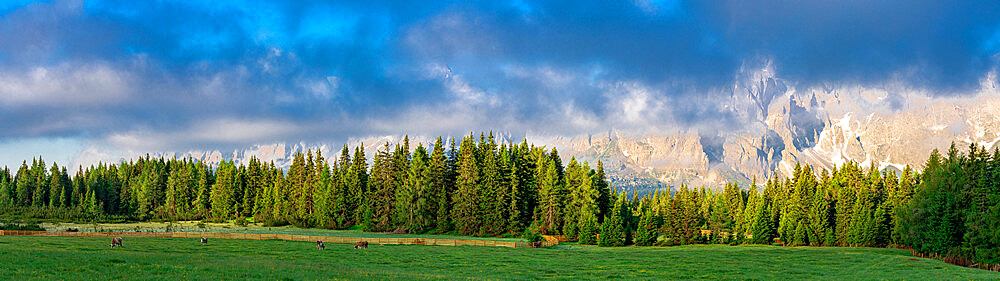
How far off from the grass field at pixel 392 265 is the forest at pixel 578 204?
1609 centimetres

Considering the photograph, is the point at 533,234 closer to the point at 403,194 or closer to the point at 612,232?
the point at 612,232

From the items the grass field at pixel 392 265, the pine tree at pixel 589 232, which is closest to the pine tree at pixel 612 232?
the pine tree at pixel 589 232

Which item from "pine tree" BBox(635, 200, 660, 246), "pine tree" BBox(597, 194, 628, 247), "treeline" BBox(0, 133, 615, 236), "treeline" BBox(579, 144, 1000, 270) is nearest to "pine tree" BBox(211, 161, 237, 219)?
"treeline" BBox(0, 133, 615, 236)

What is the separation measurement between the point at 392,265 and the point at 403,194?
68.4m

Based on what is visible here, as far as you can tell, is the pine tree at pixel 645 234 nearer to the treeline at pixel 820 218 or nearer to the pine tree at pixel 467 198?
the treeline at pixel 820 218

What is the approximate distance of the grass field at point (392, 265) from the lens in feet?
106

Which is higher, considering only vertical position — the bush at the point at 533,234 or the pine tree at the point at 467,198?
the pine tree at the point at 467,198

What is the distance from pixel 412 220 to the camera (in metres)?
114

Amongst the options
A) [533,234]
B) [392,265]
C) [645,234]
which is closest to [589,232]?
[645,234]

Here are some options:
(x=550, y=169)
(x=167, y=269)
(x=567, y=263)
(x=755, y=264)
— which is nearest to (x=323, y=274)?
(x=167, y=269)

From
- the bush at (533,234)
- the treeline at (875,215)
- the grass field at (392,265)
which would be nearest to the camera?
the grass field at (392,265)

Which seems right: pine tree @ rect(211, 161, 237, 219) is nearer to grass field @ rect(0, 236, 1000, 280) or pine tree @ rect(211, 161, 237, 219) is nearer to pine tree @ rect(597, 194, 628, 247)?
grass field @ rect(0, 236, 1000, 280)

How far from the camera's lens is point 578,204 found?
106312 millimetres

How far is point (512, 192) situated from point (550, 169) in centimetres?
917
